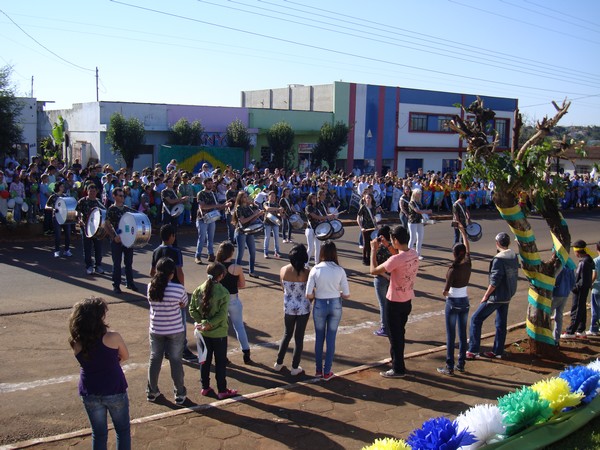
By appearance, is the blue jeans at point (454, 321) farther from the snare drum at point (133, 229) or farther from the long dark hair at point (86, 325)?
the snare drum at point (133, 229)

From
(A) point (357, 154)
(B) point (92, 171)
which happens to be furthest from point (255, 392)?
(A) point (357, 154)

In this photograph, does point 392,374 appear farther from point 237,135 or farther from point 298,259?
point 237,135

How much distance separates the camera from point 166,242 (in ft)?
28.8

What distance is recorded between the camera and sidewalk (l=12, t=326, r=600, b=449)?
6.19 metres

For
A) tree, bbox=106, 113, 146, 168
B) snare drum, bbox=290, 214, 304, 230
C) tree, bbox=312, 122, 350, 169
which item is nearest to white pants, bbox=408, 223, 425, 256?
snare drum, bbox=290, 214, 304, 230

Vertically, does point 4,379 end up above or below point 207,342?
below

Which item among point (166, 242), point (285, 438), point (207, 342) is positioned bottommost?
point (285, 438)

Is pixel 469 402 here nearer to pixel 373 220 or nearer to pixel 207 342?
pixel 207 342

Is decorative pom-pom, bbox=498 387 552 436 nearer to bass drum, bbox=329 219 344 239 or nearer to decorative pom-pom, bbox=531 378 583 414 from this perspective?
decorative pom-pom, bbox=531 378 583 414

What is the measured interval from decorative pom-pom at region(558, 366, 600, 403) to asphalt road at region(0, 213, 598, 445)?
2.93m

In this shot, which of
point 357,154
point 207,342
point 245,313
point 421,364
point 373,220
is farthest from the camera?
point 357,154

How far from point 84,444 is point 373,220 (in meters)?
10.2

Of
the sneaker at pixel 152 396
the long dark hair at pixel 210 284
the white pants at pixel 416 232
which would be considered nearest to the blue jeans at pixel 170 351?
the sneaker at pixel 152 396

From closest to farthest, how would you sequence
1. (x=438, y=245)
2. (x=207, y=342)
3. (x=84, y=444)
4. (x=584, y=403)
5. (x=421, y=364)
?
(x=84, y=444) < (x=584, y=403) < (x=207, y=342) < (x=421, y=364) < (x=438, y=245)
